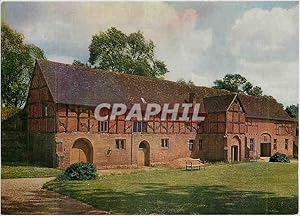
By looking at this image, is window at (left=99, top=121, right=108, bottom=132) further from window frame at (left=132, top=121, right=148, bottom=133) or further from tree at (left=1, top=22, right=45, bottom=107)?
tree at (left=1, top=22, right=45, bottom=107)

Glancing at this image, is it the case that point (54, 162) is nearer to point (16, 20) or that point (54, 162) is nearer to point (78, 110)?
point (78, 110)

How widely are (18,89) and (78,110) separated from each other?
1.57 meters

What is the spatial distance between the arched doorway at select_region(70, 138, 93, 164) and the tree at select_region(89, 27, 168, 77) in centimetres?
201

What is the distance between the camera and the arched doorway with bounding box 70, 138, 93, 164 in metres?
10.7

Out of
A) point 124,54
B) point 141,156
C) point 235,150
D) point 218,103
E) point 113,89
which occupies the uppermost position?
point 124,54

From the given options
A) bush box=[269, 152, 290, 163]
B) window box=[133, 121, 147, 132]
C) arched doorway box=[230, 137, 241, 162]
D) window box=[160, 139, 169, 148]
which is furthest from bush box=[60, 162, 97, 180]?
bush box=[269, 152, 290, 163]

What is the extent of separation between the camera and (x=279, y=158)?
1120cm

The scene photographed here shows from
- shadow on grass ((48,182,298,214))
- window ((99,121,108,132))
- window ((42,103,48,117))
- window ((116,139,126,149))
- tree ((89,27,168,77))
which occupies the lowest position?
shadow on grass ((48,182,298,214))

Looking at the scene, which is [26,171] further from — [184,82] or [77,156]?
[184,82]

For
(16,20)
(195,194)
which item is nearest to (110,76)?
(16,20)

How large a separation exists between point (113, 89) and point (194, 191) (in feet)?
10.6

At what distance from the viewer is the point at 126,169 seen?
1108 centimetres

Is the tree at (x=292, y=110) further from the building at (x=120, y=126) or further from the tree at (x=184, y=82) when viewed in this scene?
the tree at (x=184, y=82)

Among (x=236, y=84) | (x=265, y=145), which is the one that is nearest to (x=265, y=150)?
(x=265, y=145)
